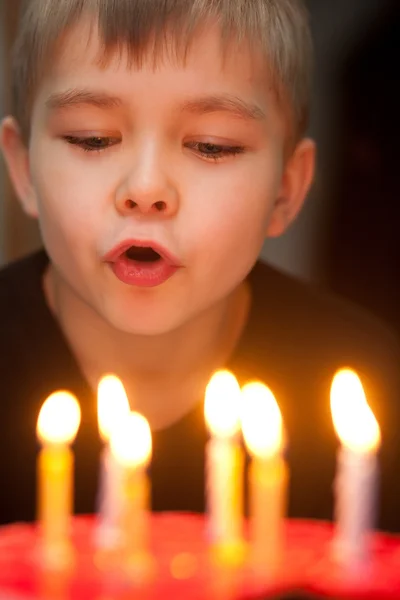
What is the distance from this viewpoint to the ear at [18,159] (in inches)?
48.0

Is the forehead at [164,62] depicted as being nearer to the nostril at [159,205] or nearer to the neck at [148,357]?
the nostril at [159,205]

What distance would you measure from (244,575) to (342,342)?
0.83 m

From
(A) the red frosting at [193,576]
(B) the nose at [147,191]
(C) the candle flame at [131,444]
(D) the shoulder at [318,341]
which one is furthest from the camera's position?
(D) the shoulder at [318,341]

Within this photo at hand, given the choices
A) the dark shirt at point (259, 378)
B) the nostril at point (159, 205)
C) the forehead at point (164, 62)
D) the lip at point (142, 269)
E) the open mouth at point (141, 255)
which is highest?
the forehead at point (164, 62)

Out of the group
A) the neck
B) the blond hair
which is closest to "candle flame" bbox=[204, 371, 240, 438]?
the neck

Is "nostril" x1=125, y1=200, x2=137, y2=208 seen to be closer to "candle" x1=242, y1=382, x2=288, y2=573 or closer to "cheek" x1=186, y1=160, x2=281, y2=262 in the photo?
"cheek" x1=186, y1=160, x2=281, y2=262

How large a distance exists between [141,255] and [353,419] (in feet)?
1.42

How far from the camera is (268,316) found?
53.2 inches

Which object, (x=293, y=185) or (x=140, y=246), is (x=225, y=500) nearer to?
(x=140, y=246)

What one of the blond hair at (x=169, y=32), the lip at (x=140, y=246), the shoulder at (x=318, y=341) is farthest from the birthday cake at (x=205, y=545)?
the shoulder at (x=318, y=341)

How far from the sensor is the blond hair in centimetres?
103

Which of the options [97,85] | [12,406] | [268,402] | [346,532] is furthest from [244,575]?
[12,406]

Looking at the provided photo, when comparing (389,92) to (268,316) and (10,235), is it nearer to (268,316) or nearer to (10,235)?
(268,316)

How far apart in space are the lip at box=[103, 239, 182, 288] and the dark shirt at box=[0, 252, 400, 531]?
23 cm
